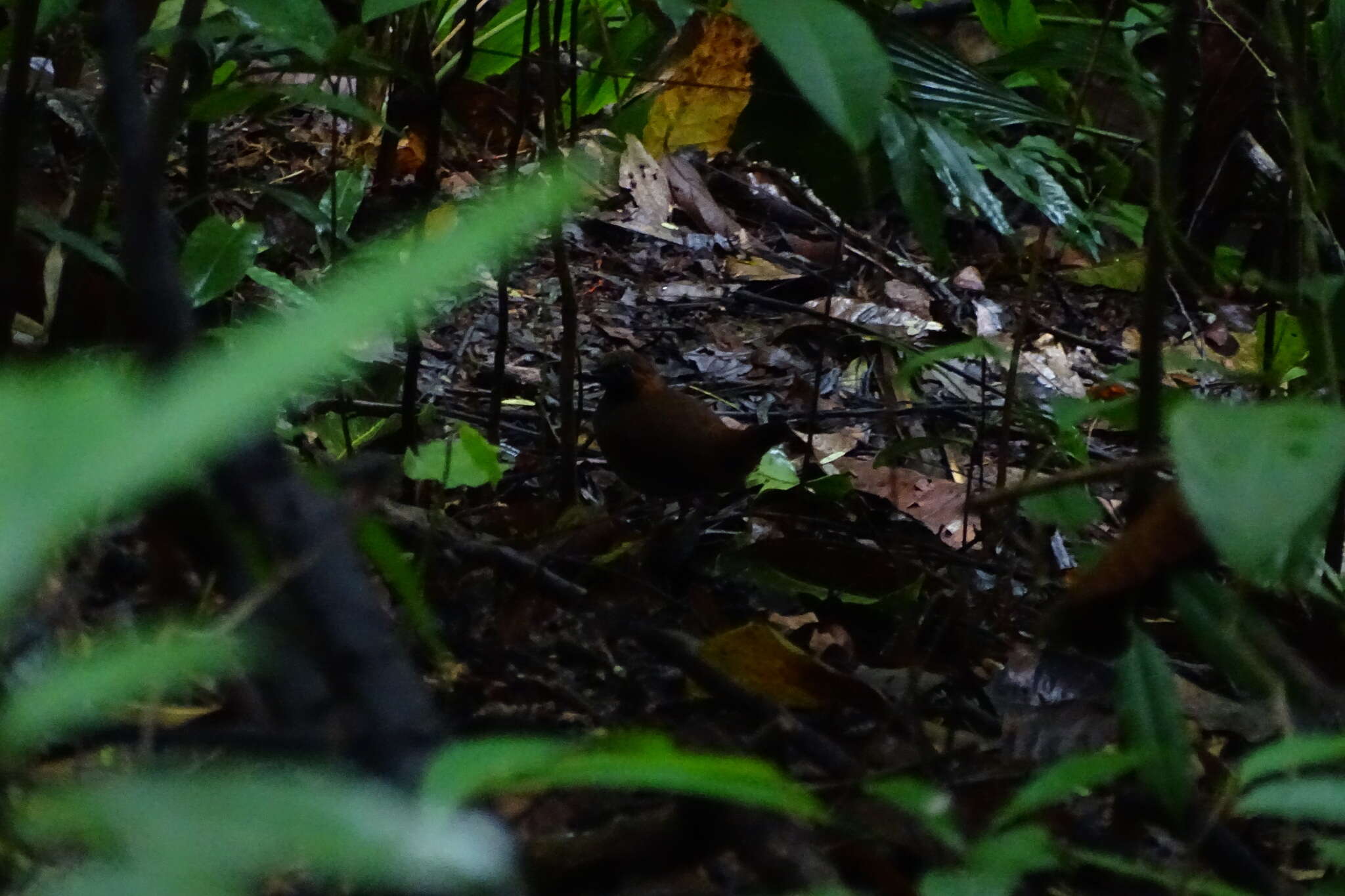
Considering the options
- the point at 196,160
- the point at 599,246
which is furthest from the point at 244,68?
the point at 599,246

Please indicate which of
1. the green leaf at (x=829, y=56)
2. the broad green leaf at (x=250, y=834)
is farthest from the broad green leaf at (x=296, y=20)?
→ the broad green leaf at (x=250, y=834)

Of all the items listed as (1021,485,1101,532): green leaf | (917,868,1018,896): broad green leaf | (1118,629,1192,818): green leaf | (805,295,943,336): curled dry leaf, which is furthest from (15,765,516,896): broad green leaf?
(805,295,943,336): curled dry leaf

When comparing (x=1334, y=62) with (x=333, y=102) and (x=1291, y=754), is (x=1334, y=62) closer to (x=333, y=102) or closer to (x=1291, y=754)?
(x=333, y=102)

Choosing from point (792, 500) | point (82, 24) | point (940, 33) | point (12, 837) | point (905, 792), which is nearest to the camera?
point (12, 837)

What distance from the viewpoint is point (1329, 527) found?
6.32 ft

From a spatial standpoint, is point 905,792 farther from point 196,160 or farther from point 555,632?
point 196,160

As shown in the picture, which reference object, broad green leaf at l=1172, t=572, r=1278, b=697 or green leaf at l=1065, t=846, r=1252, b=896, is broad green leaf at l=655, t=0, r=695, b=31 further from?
green leaf at l=1065, t=846, r=1252, b=896

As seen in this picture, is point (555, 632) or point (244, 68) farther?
point (244, 68)

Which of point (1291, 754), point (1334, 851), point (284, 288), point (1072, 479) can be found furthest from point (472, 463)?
point (1291, 754)

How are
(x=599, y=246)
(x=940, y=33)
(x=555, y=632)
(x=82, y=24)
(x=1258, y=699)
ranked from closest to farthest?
1. (x=1258, y=699)
2. (x=555, y=632)
3. (x=82, y=24)
4. (x=599, y=246)
5. (x=940, y=33)

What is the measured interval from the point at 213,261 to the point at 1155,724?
52.8 inches

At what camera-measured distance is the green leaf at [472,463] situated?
2.11m

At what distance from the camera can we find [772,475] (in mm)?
3111

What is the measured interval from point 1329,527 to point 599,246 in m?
3.51
